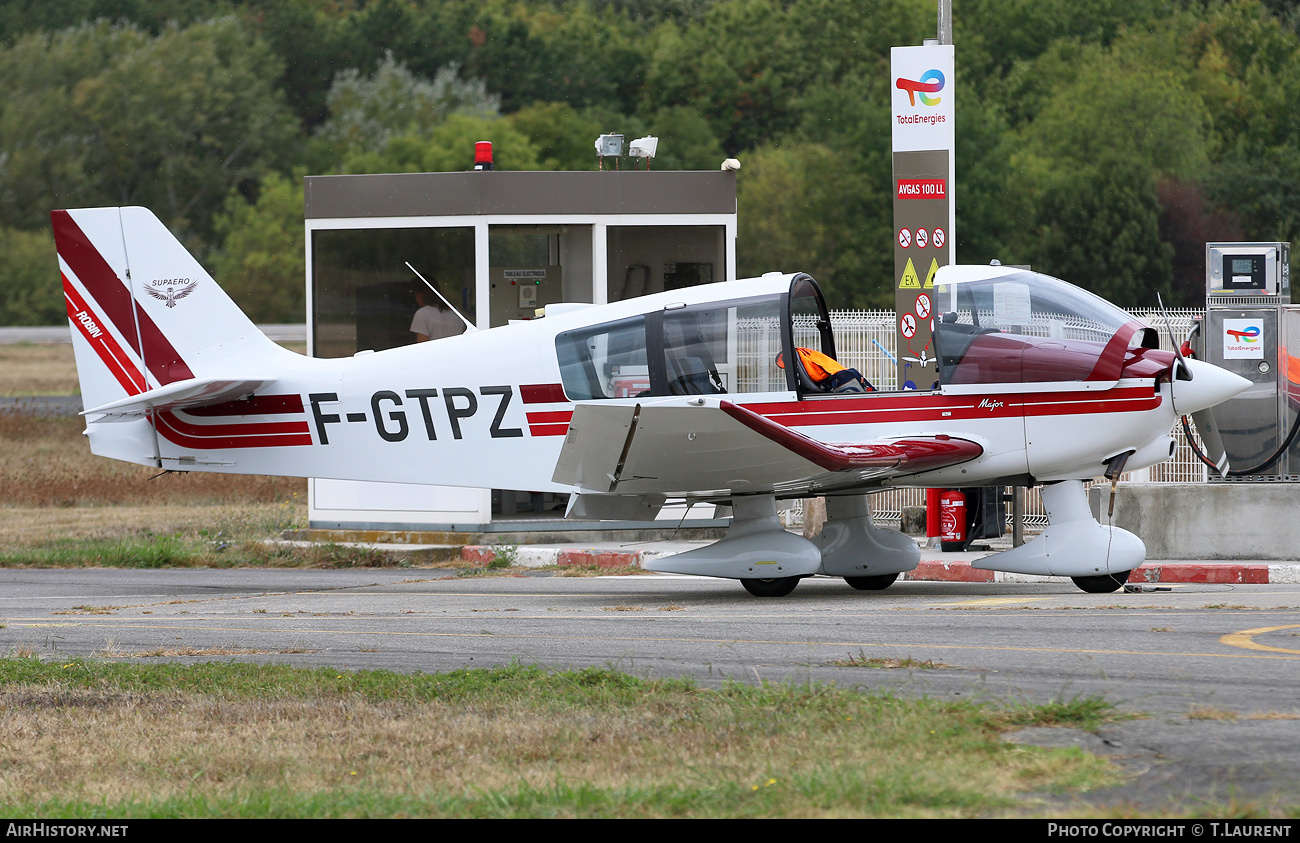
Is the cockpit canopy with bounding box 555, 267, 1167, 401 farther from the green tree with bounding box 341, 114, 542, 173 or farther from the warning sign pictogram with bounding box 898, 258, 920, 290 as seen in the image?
the green tree with bounding box 341, 114, 542, 173

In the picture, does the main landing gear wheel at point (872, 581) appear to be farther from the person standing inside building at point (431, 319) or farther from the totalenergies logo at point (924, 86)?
the person standing inside building at point (431, 319)

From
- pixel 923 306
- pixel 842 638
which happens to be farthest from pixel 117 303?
pixel 923 306

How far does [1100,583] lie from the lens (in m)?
10.3

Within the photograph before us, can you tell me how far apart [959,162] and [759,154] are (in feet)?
31.2

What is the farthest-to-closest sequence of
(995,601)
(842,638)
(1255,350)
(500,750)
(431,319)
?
(431,319) < (1255,350) < (995,601) < (842,638) < (500,750)

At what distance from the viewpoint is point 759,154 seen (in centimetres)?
6475

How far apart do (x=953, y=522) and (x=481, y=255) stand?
5919mm

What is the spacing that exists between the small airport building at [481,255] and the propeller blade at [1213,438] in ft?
17.2

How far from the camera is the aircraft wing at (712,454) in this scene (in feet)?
31.0

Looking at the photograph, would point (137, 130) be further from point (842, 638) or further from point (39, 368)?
point (842, 638)

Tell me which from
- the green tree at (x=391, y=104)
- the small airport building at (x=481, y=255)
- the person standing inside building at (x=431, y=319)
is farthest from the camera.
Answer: the green tree at (x=391, y=104)

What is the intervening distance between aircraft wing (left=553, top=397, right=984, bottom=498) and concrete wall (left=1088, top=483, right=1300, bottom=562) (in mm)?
3494

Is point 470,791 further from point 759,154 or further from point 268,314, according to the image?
point 268,314

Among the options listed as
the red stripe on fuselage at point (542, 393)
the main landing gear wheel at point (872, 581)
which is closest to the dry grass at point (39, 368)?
the red stripe on fuselage at point (542, 393)
